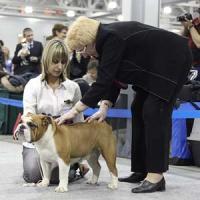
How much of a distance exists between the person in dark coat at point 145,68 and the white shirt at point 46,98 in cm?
30

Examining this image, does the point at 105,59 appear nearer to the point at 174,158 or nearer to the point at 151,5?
the point at 174,158

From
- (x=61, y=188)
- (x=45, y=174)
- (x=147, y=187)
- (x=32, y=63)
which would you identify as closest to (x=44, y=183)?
(x=45, y=174)

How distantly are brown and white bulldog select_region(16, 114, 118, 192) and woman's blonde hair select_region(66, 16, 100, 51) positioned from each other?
0.56 metres

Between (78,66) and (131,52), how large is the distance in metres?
3.78

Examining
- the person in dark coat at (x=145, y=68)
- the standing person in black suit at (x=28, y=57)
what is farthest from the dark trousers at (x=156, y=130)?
the standing person in black suit at (x=28, y=57)

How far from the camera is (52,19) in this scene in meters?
27.7

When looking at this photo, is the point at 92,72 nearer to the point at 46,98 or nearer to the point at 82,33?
the point at 46,98

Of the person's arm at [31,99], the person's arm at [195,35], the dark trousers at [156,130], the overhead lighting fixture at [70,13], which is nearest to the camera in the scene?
the dark trousers at [156,130]

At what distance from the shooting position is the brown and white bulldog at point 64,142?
3486mm

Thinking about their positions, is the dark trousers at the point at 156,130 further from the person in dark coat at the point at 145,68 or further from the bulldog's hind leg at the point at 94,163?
the bulldog's hind leg at the point at 94,163

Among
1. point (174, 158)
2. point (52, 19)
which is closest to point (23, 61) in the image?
point (174, 158)

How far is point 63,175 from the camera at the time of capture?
11.8 ft

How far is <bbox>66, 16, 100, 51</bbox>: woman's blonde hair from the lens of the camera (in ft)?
11.5

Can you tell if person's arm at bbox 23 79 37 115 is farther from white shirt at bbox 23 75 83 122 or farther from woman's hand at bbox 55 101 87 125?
woman's hand at bbox 55 101 87 125
